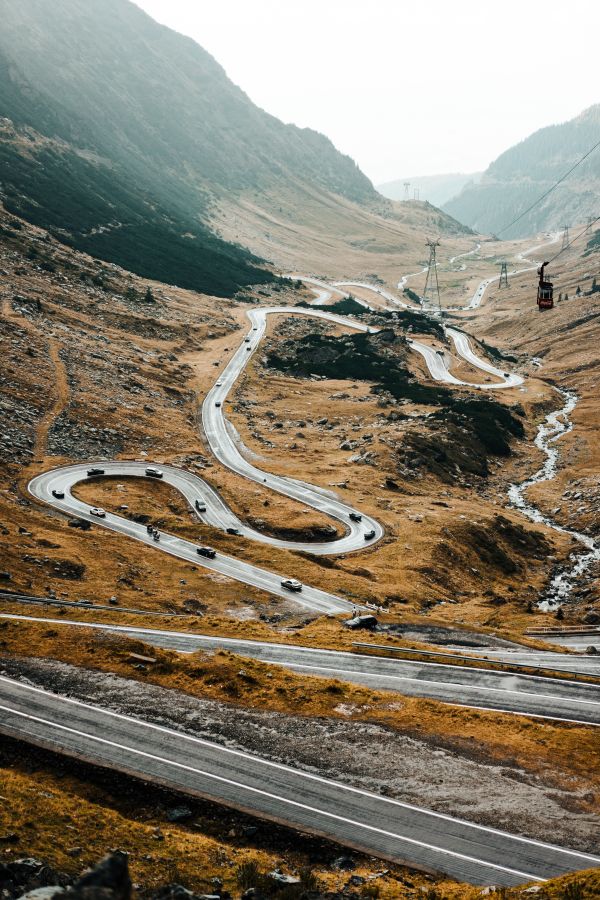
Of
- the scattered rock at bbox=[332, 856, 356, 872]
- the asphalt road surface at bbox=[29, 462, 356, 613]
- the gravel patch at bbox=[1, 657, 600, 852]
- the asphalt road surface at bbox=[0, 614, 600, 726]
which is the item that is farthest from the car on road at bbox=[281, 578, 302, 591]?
the scattered rock at bbox=[332, 856, 356, 872]

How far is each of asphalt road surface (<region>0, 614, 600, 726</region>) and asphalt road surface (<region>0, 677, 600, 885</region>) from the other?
583 inches

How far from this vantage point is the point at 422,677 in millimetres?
55094

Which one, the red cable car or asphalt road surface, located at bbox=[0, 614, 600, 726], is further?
the red cable car

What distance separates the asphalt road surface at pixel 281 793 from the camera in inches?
1325

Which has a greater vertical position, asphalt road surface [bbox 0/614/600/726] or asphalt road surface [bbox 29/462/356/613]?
asphalt road surface [bbox 0/614/600/726]

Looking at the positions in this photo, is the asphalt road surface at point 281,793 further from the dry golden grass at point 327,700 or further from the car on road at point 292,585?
the car on road at point 292,585

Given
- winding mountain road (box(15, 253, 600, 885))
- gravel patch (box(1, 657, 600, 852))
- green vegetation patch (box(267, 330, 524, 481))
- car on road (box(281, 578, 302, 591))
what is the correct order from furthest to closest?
green vegetation patch (box(267, 330, 524, 481)), car on road (box(281, 578, 302, 591)), gravel patch (box(1, 657, 600, 852)), winding mountain road (box(15, 253, 600, 885))

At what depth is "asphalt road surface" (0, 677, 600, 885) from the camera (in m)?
33.7

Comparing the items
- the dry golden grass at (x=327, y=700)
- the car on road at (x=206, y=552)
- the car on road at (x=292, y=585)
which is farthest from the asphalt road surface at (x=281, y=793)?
the car on road at (x=206, y=552)

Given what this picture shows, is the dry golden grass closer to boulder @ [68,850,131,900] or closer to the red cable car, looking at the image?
boulder @ [68,850,131,900]

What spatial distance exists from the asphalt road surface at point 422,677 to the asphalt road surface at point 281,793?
48.6ft

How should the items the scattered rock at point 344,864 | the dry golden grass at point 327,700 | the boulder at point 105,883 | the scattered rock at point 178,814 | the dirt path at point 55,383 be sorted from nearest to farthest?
the boulder at point 105,883 → the scattered rock at point 344,864 → the scattered rock at point 178,814 → the dry golden grass at point 327,700 → the dirt path at point 55,383

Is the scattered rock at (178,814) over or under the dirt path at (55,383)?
under

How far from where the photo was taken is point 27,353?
5659 inches
